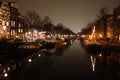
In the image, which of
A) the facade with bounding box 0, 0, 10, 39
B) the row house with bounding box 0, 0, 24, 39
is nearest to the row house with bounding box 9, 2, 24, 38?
the row house with bounding box 0, 0, 24, 39

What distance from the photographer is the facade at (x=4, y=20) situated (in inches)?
3388

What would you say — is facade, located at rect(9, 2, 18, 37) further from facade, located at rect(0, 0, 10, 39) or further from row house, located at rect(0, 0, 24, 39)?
facade, located at rect(0, 0, 10, 39)

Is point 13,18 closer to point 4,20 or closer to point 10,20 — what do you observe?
point 10,20

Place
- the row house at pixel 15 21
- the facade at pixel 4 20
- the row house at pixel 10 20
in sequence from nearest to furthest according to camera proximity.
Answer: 1. the facade at pixel 4 20
2. the row house at pixel 10 20
3. the row house at pixel 15 21

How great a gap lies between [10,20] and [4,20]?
793 cm

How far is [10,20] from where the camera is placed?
317 ft

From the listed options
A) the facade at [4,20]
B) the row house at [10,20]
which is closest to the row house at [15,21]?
the row house at [10,20]

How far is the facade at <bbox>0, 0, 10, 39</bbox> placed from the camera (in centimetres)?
8606

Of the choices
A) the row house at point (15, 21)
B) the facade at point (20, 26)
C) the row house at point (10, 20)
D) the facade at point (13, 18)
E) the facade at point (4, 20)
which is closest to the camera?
the facade at point (4, 20)

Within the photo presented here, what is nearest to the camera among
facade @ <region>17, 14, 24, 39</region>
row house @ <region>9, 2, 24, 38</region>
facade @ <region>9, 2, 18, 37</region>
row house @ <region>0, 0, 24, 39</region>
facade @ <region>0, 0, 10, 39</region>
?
facade @ <region>0, 0, 10, 39</region>

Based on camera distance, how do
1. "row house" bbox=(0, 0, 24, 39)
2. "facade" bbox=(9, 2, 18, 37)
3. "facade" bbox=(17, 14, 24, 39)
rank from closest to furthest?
"row house" bbox=(0, 0, 24, 39), "facade" bbox=(9, 2, 18, 37), "facade" bbox=(17, 14, 24, 39)

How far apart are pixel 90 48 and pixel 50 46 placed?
11568mm

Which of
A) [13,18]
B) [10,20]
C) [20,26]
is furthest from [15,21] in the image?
[10,20]

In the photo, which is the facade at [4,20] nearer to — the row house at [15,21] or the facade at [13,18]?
the row house at [15,21]
